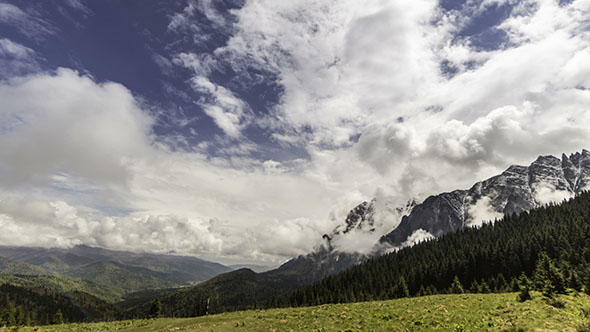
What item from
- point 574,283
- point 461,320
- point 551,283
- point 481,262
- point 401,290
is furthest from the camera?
point 481,262

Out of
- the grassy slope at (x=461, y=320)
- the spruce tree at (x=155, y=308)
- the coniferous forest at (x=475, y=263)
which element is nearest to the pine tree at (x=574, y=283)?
the coniferous forest at (x=475, y=263)

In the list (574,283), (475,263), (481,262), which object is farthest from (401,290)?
(574,283)

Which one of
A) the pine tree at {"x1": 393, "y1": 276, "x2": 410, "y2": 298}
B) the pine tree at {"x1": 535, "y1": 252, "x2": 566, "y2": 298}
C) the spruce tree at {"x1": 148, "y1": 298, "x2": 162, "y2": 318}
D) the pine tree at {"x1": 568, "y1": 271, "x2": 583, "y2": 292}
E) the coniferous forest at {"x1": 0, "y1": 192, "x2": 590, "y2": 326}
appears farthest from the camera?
the pine tree at {"x1": 393, "y1": 276, "x2": 410, "y2": 298}

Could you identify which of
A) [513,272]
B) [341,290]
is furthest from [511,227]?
[341,290]

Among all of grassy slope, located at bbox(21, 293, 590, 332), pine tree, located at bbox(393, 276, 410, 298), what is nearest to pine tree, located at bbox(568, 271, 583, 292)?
grassy slope, located at bbox(21, 293, 590, 332)

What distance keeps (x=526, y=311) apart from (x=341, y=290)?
130 meters

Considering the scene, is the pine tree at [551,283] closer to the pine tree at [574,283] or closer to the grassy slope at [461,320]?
the grassy slope at [461,320]

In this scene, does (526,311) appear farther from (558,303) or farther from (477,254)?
(477,254)

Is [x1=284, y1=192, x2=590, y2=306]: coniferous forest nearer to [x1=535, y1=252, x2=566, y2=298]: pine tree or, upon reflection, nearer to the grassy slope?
[x1=535, y1=252, x2=566, y2=298]: pine tree

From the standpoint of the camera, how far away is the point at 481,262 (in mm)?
114062

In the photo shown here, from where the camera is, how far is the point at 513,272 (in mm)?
101938

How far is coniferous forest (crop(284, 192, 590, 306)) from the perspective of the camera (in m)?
94.2

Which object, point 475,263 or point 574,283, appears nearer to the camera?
point 574,283

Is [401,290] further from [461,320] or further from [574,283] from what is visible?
[461,320]
